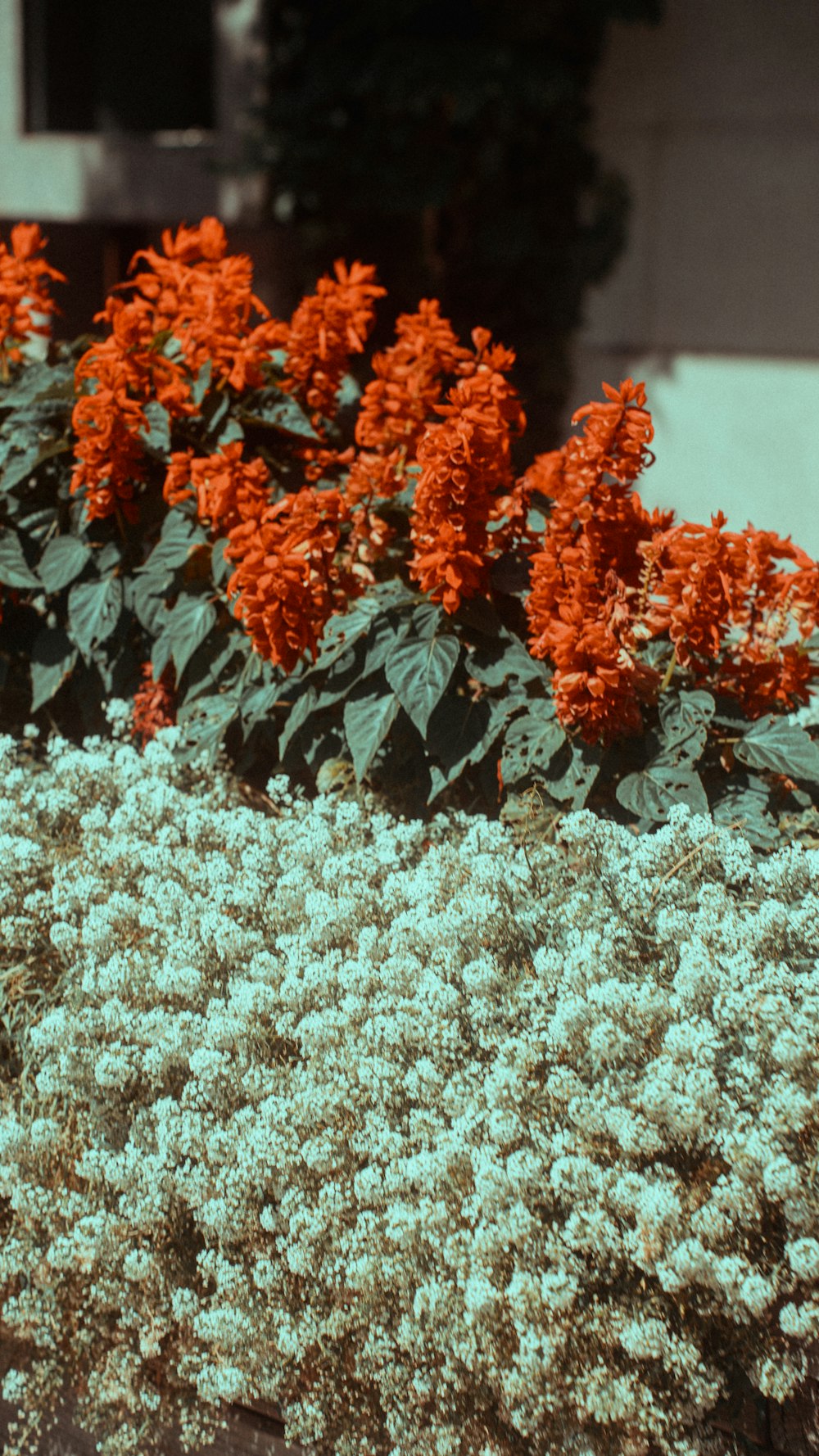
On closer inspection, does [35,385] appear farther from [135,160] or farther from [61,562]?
[135,160]

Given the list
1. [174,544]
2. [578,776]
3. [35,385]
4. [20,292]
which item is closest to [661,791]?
[578,776]

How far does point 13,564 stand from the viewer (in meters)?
2.81

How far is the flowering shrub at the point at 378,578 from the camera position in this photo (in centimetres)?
216

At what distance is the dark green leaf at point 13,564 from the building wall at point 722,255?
13.5ft

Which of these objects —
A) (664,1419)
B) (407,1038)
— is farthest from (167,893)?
(664,1419)

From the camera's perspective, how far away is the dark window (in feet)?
27.9

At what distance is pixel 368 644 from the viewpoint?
233cm

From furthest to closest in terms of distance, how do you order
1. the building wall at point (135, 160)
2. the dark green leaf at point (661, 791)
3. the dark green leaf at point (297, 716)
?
1. the building wall at point (135, 160)
2. the dark green leaf at point (297, 716)
3. the dark green leaf at point (661, 791)

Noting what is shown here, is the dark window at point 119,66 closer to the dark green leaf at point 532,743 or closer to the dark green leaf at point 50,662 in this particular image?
the dark green leaf at point 50,662

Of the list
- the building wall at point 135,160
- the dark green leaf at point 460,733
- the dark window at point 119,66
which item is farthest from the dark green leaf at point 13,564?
the dark window at point 119,66

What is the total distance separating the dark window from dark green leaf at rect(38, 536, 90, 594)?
21.8 feet

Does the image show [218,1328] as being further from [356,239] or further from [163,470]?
[356,239]

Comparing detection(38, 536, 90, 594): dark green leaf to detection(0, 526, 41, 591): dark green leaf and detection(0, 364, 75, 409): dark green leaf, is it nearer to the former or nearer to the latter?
detection(0, 526, 41, 591): dark green leaf

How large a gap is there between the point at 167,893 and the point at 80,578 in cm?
103
